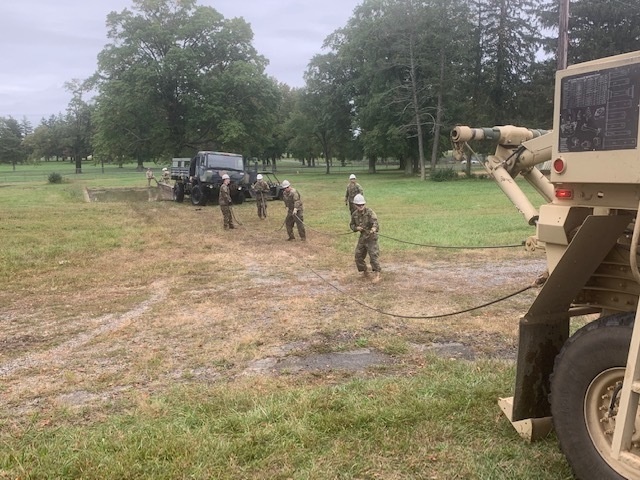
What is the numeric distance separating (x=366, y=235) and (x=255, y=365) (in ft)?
14.7

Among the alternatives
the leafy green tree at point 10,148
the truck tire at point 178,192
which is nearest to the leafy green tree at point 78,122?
the leafy green tree at point 10,148

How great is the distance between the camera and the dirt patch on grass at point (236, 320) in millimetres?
5363

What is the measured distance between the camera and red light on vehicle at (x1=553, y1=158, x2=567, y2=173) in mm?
3093

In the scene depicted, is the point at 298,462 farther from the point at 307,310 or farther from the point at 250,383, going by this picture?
the point at 307,310

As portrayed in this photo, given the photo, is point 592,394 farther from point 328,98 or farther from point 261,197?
point 328,98

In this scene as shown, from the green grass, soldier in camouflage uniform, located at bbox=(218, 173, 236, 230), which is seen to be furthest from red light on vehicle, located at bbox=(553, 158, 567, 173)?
soldier in camouflage uniform, located at bbox=(218, 173, 236, 230)

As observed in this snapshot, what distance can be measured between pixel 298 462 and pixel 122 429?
1372 millimetres

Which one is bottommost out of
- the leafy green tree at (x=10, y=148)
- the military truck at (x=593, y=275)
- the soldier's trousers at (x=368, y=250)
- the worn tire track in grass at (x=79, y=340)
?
the worn tire track in grass at (x=79, y=340)

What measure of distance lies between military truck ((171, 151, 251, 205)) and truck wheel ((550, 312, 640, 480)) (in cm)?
2111

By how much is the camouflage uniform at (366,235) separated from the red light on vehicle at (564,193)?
6.28 metres

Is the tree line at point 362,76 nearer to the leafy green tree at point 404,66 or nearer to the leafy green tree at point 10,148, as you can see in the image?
the leafy green tree at point 404,66

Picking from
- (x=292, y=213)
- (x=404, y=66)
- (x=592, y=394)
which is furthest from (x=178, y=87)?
(x=592, y=394)

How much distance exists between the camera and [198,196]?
23.9 m

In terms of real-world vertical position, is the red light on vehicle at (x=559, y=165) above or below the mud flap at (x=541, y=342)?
above
